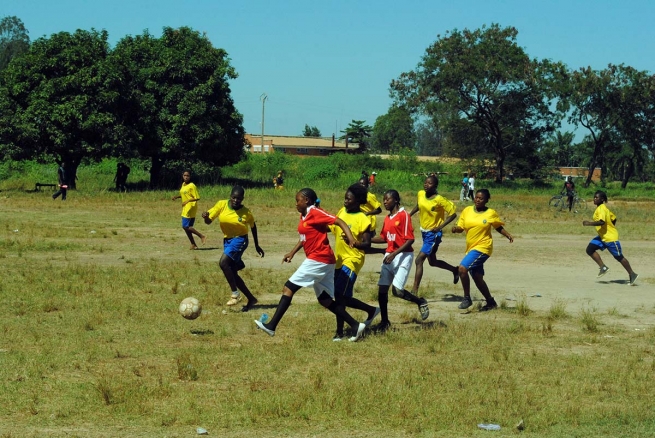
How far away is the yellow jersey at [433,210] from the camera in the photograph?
13.3m

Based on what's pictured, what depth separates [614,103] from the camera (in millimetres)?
62969

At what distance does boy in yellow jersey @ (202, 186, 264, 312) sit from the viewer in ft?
39.6

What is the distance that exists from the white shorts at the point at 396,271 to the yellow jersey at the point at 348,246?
2.34ft

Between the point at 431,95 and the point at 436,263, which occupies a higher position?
the point at 431,95

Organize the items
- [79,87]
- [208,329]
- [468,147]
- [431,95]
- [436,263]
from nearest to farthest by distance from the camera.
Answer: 1. [208,329]
2. [436,263]
3. [79,87]
4. [431,95]
5. [468,147]

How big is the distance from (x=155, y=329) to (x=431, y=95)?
4882 cm

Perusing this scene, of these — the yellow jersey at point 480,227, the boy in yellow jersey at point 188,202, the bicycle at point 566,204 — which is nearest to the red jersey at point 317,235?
the yellow jersey at point 480,227

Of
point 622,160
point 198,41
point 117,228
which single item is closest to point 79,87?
point 198,41

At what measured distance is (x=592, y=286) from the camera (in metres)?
15.4

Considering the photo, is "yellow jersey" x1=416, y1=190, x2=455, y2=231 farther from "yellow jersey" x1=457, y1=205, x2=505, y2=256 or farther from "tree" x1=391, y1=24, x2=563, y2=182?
"tree" x1=391, y1=24, x2=563, y2=182

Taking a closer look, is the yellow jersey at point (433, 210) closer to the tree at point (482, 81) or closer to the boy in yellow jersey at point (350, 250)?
the boy in yellow jersey at point (350, 250)

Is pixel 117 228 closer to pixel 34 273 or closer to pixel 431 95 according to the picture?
pixel 34 273

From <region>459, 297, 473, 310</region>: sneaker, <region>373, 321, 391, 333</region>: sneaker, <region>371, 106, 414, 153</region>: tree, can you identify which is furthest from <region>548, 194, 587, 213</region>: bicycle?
<region>371, 106, 414, 153</region>: tree

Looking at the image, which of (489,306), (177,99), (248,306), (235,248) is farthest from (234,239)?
(177,99)
